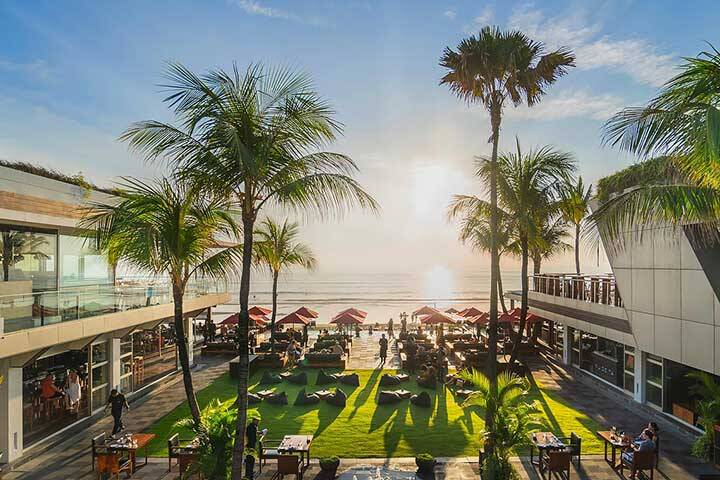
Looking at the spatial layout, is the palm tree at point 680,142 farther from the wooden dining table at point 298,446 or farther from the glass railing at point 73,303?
the glass railing at point 73,303

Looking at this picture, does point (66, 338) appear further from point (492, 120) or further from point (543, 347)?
point (543, 347)

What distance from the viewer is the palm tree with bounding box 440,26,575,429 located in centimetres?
1434

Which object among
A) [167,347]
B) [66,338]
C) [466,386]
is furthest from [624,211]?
[167,347]

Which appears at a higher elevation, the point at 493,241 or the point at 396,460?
the point at 493,241

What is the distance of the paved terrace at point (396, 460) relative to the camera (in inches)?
506

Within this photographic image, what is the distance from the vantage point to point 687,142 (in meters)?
8.34

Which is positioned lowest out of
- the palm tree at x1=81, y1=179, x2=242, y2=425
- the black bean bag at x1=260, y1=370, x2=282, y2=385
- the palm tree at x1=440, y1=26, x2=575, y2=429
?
the black bean bag at x1=260, y1=370, x2=282, y2=385

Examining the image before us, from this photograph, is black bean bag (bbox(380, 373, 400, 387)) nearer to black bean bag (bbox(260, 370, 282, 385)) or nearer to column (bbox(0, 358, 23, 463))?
black bean bag (bbox(260, 370, 282, 385))

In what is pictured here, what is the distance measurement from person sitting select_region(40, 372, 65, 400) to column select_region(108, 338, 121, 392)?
257cm

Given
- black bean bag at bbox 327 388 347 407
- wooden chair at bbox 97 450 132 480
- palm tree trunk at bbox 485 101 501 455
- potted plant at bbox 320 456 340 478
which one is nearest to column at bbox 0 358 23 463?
wooden chair at bbox 97 450 132 480

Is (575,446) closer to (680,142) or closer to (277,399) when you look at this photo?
(680,142)

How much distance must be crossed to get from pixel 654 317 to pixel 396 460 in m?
10.7

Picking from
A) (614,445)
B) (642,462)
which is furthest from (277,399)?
(642,462)

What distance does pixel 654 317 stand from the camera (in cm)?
1773
